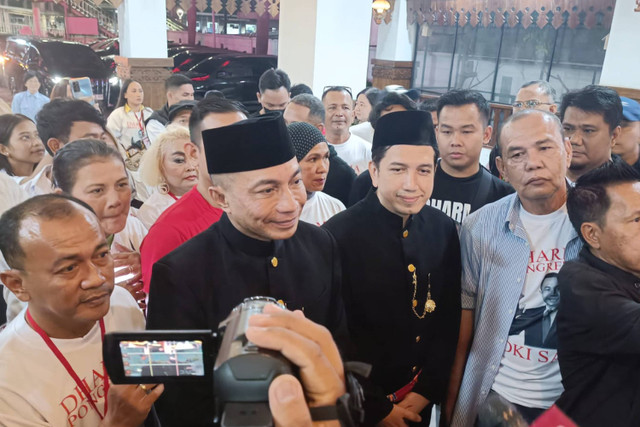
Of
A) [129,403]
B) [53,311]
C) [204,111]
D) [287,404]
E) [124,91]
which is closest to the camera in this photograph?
[287,404]

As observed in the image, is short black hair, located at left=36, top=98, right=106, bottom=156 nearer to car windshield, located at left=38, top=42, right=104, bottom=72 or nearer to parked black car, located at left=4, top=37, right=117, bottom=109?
parked black car, located at left=4, top=37, right=117, bottom=109

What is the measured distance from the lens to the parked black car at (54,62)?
8.59 metres

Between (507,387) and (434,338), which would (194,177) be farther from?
(507,387)

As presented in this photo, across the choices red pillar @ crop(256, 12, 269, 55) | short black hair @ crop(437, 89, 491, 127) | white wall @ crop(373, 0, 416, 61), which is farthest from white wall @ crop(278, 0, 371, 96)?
red pillar @ crop(256, 12, 269, 55)

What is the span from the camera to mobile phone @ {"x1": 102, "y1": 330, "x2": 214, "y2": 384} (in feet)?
2.47

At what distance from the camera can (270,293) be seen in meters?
1.31

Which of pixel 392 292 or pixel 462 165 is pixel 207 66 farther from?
pixel 392 292

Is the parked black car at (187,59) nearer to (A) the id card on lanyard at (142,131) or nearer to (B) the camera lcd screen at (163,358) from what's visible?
(A) the id card on lanyard at (142,131)

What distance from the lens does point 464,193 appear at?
2.32 m

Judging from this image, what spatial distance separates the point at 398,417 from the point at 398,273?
1.65 ft

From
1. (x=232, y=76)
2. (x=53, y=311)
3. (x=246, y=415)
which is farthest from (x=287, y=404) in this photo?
(x=232, y=76)

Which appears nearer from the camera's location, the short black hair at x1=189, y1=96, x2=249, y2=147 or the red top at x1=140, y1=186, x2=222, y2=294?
the red top at x1=140, y1=186, x2=222, y2=294

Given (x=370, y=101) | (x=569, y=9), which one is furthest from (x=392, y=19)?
(x=370, y=101)

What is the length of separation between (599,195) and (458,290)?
606 millimetres
